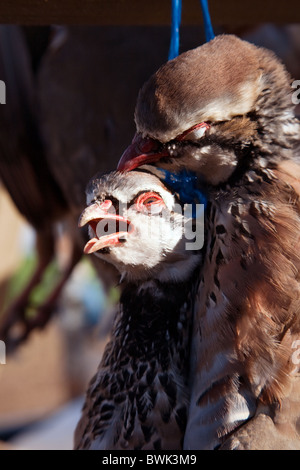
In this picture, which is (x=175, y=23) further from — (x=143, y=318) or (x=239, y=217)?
(x=143, y=318)

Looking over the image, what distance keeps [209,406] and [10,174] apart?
1293mm

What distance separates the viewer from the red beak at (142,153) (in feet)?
2.09

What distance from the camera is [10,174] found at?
70.3 inches

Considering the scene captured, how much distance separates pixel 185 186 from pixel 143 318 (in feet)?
0.60

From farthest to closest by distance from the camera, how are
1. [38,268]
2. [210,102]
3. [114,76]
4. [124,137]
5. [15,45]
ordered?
[38,268] < [15,45] < [114,76] < [124,137] < [210,102]

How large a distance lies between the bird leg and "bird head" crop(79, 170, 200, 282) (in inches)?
68.6

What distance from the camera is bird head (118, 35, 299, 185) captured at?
59cm

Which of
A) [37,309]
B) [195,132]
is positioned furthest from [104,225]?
[37,309]

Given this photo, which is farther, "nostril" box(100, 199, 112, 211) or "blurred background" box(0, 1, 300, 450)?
"blurred background" box(0, 1, 300, 450)

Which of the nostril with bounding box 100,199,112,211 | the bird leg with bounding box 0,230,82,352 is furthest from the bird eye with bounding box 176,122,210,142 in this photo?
the bird leg with bounding box 0,230,82,352

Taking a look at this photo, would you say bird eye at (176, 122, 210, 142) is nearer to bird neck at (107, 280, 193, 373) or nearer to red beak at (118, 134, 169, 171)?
red beak at (118, 134, 169, 171)

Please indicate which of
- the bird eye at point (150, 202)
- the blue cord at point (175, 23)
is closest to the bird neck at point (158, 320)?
the bird eye at point (150, 202)
